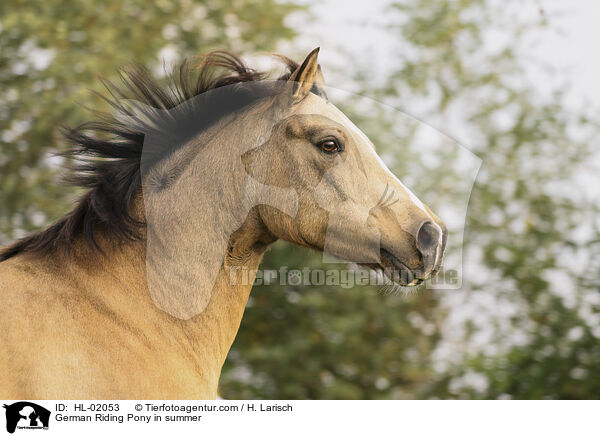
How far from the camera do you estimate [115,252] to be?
207 cm

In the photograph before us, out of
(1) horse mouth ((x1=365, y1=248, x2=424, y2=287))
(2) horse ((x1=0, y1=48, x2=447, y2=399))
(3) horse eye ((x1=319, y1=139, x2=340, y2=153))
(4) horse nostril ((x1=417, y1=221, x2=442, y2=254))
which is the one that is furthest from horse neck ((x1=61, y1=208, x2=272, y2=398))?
(4) horse nostril ((x1=417, y1=221, x2=442, y2=254))

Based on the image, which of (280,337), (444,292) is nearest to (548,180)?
(444,292)

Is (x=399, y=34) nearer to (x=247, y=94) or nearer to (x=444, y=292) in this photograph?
(x=444, y=292)

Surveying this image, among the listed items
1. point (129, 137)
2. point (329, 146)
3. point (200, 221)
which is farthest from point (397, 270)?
point (129, 137)

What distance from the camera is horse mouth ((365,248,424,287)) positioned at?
2010 millimetres

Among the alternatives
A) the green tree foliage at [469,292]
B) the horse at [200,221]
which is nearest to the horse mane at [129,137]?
the horse at [200,221]

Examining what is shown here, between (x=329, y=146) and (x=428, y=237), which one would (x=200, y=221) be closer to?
(x=329, y=146)
